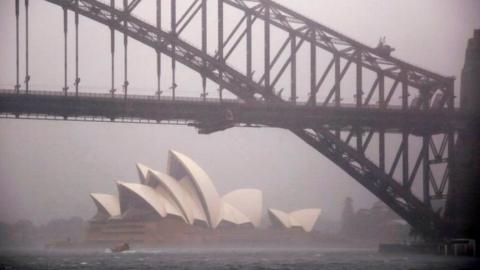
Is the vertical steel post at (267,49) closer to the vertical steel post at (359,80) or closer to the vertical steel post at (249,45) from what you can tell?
the vertical steel post at (249,45)

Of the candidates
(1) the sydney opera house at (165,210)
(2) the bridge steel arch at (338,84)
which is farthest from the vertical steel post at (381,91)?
(1) the sydney opera house at (165,210)

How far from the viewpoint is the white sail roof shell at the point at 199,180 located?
5935 inches

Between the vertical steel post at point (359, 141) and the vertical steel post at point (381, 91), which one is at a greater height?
the vertical steel post at point (381, 91)

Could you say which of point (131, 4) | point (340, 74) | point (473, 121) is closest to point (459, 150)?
point (473, 121)

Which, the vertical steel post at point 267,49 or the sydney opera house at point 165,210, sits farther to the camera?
the sydney opera house at point 165,210

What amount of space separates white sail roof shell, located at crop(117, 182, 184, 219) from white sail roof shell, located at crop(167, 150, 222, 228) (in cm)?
425

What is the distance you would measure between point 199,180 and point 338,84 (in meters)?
76.3

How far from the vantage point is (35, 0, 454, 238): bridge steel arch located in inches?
2869

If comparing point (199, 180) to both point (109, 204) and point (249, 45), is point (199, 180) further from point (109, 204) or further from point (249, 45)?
point (249, 45)

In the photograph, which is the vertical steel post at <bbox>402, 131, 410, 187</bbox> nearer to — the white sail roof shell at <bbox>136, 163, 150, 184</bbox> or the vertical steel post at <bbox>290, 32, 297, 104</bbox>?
the vertical steel post at <bbox>290, 32, 297, 104</bbox>

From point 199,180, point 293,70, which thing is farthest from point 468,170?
point 199,180

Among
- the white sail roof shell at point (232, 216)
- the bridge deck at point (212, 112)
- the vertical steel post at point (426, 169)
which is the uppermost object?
the bridge deck at point (212, 112)

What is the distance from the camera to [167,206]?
15388 cm

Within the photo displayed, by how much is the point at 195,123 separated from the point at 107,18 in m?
10.1
